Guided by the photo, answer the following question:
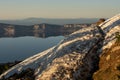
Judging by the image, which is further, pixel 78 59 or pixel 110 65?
pixel 78 59

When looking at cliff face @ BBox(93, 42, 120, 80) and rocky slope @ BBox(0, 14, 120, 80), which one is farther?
rocky slope @ BBox(0, 14, 120, 80)

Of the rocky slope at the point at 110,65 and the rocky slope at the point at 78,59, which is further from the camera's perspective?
the rocky slope at the point at 78,59

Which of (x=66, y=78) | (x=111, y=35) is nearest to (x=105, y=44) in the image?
(x=111, y=35)

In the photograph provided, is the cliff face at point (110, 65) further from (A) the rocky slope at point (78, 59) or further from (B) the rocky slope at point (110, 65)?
(A) the rocky slope at point (78, 59)

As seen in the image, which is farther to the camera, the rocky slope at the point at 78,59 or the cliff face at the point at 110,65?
the rocky slope at the point at 78,59

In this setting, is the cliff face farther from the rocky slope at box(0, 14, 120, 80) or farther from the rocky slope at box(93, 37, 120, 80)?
the rocky slope at box(0, 14, 120, 80)

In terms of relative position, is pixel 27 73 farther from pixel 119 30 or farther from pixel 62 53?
pixel 119 30

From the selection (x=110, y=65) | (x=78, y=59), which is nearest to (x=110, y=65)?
(x=110, y=65)

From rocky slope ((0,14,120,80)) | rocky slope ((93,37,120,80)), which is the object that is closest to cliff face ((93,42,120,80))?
rocky slope ((93,37,120,80))

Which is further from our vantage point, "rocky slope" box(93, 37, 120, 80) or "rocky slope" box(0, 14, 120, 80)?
"rocky slope" box(0, 14, 120, 80)

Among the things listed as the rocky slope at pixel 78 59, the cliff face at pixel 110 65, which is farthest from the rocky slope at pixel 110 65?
the rocky slope at pixel 78 59

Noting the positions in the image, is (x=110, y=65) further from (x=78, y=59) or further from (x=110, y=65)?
(x=78, y=59)
